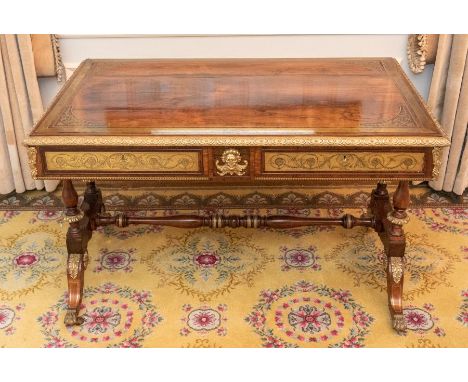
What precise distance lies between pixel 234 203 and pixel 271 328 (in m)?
1.23

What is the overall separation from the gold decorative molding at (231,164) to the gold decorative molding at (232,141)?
7 centimetres

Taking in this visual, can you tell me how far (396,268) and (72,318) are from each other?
1.71 meters

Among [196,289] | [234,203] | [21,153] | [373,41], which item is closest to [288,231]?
[234,203]

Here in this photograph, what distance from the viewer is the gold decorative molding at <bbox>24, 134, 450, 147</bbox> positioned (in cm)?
252

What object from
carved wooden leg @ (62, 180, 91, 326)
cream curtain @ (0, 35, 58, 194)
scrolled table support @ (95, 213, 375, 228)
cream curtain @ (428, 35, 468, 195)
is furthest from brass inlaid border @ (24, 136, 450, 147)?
cream curtain @ (428, 35, 468, 195)

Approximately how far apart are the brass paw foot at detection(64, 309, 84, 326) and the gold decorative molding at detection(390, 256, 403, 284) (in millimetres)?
1665

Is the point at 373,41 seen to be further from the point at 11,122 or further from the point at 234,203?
the point at 11,122

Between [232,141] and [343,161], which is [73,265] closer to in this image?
[232,141]

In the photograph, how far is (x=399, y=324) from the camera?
2.95 meters

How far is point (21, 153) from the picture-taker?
3992mm

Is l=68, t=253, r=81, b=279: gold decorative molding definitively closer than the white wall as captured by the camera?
Yes

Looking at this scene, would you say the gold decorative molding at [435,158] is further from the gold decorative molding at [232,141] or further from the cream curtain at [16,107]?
the cream curtain at [16,107]

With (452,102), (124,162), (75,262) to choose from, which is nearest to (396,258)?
(452,102)

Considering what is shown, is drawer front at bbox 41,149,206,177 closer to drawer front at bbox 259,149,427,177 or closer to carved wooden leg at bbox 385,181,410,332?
drawer front at bbox 259,149,427,177
